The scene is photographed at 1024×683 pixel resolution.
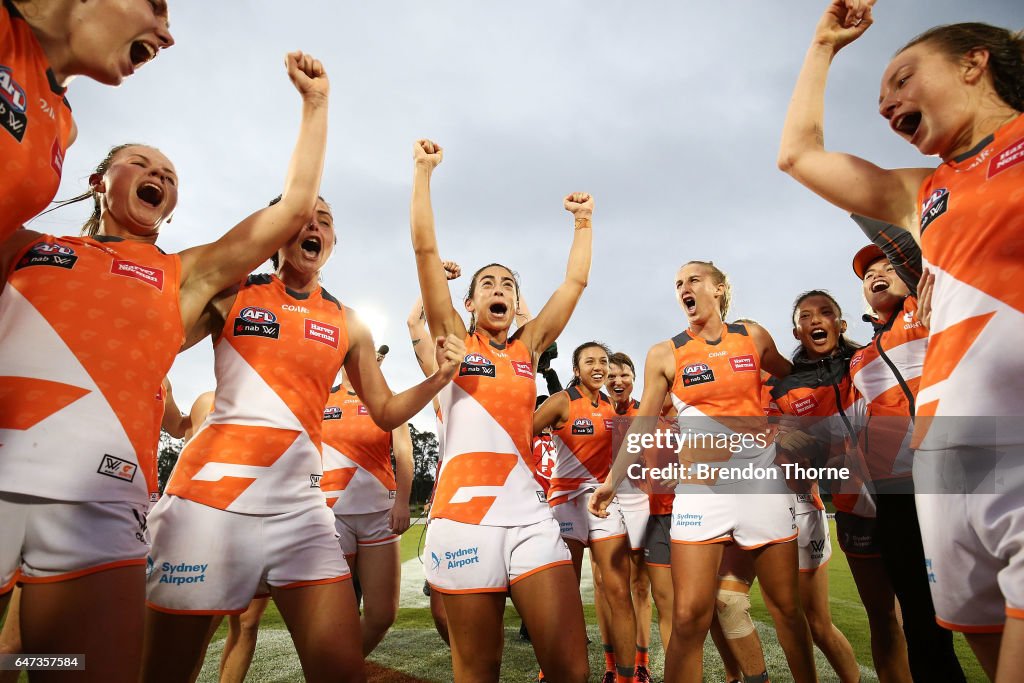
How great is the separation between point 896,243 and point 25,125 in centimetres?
298

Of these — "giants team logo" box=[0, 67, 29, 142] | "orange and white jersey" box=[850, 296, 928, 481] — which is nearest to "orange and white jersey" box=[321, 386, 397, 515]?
"orange and white jersey" box=[850, 296, 928, 481]

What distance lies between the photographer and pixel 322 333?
320cm

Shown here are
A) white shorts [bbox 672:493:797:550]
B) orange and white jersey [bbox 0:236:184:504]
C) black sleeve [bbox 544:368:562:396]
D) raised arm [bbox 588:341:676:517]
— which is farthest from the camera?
black sleeve [bbox 544:368:562:396]

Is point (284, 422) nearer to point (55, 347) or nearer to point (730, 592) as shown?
point (55, 347)

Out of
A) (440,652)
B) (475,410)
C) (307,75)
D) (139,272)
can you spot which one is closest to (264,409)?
(139,272)

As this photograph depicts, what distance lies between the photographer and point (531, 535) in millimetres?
3230

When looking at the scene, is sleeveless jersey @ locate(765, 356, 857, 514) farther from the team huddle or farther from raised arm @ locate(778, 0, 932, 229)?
raised arm @ locate(778, 0, 932, 229)

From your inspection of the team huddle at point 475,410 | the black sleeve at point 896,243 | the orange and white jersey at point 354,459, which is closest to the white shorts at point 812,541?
the team huddle at point 475,410

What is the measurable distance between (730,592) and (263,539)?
3.77 meters

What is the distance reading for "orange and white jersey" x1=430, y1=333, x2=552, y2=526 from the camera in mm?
3289

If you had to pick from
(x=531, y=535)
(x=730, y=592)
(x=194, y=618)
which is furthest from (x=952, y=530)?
(x=730, y=592)

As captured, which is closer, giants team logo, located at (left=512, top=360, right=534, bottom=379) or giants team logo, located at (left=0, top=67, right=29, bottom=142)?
giants team logo, located at (left=0, top=67, right=29, bottom=142)

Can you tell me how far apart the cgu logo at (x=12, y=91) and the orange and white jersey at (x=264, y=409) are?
140cm

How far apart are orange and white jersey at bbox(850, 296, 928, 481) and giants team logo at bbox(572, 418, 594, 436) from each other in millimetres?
3404
